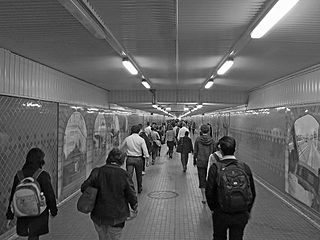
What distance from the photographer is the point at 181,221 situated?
641 cm

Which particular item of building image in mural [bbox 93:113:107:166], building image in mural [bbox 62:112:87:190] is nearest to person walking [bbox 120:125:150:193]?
building image in mural [bbox 62:112:87:190]

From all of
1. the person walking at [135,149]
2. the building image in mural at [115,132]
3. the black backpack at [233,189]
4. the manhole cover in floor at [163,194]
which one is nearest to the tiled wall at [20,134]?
the person walking at [135,149]

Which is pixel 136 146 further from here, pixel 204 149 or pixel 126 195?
pixel 126 195

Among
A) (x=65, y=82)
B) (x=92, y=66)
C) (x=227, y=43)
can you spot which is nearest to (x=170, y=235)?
(x=227, y=43)

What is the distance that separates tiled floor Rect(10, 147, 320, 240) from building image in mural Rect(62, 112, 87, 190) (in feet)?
2.31

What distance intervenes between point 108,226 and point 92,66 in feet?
17.1

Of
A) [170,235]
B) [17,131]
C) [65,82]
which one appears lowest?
[170,235]

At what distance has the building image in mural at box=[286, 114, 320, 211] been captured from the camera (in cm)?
649

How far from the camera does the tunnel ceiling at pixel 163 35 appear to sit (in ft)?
13.4

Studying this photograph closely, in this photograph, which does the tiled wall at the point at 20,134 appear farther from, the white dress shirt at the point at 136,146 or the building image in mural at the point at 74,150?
the white dress shirt at the point at 136,146

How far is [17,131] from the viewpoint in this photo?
5.75 m

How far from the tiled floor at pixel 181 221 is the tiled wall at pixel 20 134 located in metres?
1.09

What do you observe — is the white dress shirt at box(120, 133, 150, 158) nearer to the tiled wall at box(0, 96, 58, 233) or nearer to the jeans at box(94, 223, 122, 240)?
the tiled wall at box(0, 96, 58, 233)

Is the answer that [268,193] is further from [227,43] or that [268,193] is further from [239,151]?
[239,151]
